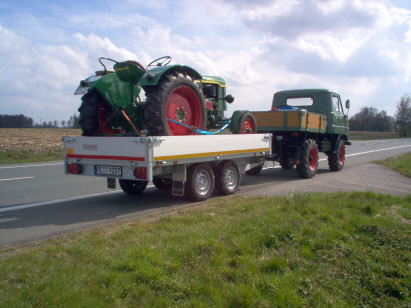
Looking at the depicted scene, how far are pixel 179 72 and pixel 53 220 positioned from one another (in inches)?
144

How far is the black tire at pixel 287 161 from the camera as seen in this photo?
12244 millimetres

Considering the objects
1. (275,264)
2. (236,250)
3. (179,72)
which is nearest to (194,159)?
(179,72)

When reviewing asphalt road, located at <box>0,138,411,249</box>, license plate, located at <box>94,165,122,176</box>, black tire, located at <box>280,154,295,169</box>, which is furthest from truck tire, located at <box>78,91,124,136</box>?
black tire, located at <box>280,154,295,169</box>

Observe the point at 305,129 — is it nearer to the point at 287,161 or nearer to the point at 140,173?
the point at 287,161

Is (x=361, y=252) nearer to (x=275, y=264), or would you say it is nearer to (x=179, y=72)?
(x=275, y=264)

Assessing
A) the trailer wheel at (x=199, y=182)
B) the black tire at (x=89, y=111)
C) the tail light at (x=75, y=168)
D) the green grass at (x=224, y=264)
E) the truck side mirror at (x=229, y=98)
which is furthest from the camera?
the truck side mirror at (x=229, y=98)

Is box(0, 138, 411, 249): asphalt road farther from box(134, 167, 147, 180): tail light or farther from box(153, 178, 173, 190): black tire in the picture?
box(134, 167, 147, 180): tail light

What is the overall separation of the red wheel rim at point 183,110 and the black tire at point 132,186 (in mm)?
1832

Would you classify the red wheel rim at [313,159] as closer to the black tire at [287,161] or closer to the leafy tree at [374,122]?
the black tire at [287,161]

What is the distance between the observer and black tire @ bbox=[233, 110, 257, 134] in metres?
9.27

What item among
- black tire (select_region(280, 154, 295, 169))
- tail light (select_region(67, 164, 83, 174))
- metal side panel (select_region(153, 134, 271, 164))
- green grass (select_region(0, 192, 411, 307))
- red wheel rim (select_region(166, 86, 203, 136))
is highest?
red wheel rim (select_region(166, 86, 203, 136))

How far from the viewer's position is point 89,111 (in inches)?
310

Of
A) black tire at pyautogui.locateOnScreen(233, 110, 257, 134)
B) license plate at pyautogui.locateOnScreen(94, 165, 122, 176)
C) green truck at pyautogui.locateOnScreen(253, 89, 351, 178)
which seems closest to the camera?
license plate at pyautogui.locateOnScreen(94, 165, 122, 176)

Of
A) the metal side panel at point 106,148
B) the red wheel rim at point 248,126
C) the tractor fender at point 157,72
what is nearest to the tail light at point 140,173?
the metal side panel at point 106,148
